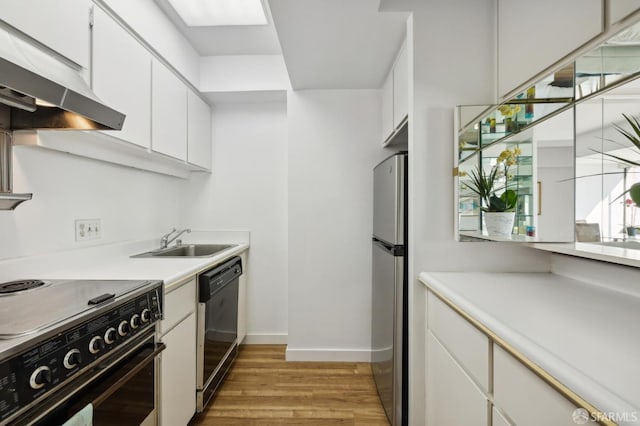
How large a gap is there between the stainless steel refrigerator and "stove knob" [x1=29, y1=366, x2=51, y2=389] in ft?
4.64

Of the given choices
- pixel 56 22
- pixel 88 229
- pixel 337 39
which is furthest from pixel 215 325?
pixel 337 39

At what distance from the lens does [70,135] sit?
141cm

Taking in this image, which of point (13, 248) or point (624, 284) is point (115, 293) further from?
point (624, 284)

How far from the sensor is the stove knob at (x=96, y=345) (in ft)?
2.99

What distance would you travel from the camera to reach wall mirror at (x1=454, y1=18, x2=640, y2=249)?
94cm

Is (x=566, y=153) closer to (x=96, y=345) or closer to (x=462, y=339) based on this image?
(x=462, y=339)

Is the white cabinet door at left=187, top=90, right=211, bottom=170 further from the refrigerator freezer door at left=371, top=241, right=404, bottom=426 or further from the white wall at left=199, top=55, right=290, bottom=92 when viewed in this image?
the refrigerator freezer door at left=371, top=241, right=404, bottom=426

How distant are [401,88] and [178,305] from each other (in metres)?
1.76

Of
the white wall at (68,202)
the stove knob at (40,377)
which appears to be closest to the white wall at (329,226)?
the white wall at (68,202)

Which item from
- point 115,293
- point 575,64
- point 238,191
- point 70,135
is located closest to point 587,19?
point 575,64

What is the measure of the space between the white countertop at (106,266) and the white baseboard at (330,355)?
3.42 ft

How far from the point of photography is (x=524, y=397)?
72 cm

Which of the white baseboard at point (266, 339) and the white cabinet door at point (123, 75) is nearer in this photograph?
the white cabinet door at point (123, 75)

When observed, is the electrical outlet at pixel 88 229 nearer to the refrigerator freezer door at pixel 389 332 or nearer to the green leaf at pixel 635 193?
the refrigerator freezer door at pixel 389 332
